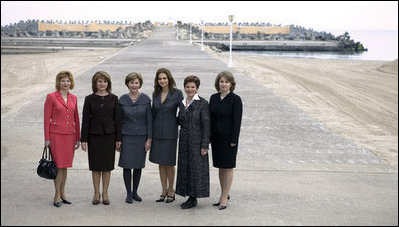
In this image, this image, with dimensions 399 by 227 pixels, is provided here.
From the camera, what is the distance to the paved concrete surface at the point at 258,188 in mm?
5016

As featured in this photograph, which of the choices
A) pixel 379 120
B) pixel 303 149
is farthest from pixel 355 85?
pixel 303 149

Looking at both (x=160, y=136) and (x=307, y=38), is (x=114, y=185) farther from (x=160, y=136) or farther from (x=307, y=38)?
(x=307, y=38)

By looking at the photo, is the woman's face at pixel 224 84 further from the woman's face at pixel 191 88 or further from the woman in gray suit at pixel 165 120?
the woman in gray suit at pixel 165 120

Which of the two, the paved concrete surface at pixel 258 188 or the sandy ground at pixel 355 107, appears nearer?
the paved concrete surface at pixel 258 188

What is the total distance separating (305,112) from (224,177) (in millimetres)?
6955

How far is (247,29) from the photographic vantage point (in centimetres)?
13588

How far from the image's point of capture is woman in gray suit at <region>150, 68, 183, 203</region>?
5613 millimetres

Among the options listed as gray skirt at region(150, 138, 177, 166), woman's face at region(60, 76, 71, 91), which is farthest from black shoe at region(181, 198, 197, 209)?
woman's face at region(60, 76, 71, 91)

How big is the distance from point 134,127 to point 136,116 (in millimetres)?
124

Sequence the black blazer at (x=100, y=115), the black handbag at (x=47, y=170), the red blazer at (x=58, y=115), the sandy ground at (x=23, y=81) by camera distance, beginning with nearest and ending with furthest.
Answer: the black handbag at (x=47, y=170)
the red blazer at (x=58, y=115)
the black blazer at (x=100, y=115)
the sandy ground at (x=23, y=81)

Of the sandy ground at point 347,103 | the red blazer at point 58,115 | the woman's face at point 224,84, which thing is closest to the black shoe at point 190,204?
the woman's face at point 224,84

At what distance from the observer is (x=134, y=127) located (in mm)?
5605

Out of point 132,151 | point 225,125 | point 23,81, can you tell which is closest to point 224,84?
point 225,125

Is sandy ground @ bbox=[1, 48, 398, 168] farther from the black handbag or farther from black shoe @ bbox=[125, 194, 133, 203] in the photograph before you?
the black handbag
